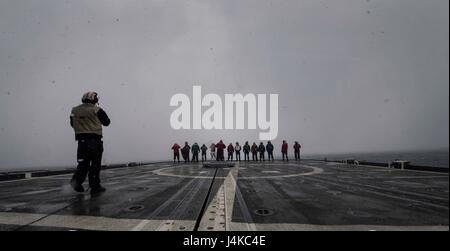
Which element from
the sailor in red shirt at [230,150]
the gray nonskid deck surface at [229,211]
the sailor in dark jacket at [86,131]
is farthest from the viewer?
the sailor in red shirt at [230,150]

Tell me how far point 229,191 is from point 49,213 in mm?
3674

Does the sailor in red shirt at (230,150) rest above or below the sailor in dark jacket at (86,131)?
below

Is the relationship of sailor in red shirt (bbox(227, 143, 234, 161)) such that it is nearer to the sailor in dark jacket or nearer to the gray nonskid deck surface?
the sailor in dark jacket

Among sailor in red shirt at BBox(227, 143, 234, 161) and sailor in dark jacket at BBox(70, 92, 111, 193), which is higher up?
sailor in dark jacket at BBox(70, 92, 111, 193)

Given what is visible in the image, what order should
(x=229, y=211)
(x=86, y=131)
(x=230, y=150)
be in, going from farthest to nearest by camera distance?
(x=230, y=150) < (x=86, y=131) < (x=229, y=211)

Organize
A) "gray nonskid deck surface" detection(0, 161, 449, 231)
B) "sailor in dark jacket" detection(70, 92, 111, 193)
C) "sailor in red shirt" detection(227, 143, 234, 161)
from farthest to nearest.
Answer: "sailor in red shirt" detection(227, 143, 234, 161)
"sailor in dark jacket" detection(70, 92, 111, 193)
"gray nonskid deck surface" detection(0, 161, 449, 231)

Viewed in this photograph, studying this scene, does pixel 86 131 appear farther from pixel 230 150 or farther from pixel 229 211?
pixel 230 150

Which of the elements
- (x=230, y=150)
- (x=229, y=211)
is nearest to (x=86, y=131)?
(x=229, y=211)

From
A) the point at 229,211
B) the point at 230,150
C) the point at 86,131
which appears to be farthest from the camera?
the point at 230,150

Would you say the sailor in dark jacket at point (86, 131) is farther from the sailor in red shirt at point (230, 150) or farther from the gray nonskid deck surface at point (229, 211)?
the sailor in red shirt at point (230, 150)

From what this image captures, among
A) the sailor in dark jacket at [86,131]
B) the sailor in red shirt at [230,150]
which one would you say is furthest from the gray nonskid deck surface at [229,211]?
the sailor in red shirt at [230,150]

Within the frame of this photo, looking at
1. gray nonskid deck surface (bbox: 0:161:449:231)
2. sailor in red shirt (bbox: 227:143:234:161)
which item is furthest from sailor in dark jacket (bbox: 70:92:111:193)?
sailor in red shirt (bbox: 227:143:234:161)
